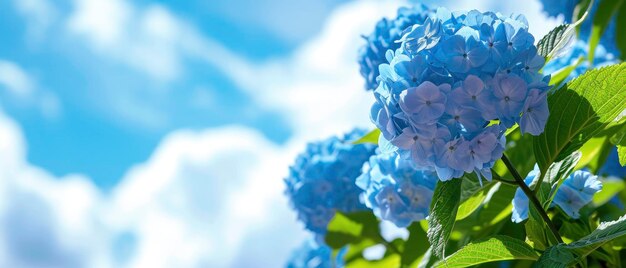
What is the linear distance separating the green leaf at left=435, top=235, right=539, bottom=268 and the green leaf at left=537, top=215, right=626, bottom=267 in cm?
7

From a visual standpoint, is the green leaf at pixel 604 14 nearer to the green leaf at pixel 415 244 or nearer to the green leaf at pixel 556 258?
the green leaf at pixel 415 244

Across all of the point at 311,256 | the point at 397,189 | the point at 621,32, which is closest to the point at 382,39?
the point at 397,189

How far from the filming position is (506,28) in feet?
3.31

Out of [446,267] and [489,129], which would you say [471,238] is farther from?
[489,129]

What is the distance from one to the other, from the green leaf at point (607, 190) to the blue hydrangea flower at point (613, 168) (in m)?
0.03

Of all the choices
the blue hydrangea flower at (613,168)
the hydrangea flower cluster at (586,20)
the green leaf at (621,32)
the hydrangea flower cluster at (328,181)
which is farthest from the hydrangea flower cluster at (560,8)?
the hydrangea flower cluster at (328,181)

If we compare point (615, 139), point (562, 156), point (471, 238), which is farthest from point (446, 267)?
point (471, 238)

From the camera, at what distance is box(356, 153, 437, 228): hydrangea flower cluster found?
137 cm

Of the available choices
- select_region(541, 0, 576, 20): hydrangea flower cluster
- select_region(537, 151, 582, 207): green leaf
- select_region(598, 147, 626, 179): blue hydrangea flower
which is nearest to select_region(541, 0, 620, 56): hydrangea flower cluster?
select_region(541, 0, 576, 20): hydrangea flower cluster

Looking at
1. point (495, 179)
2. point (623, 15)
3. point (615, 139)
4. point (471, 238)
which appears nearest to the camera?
point (495, 179)

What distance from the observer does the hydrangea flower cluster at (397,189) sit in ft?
4.51

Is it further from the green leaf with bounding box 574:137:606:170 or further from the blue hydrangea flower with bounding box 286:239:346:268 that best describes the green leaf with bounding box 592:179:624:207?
the blue hydrangea flower with bounding box 286:239:346:268

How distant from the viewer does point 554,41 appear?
1.08m

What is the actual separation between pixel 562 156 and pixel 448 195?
6.9 inches
